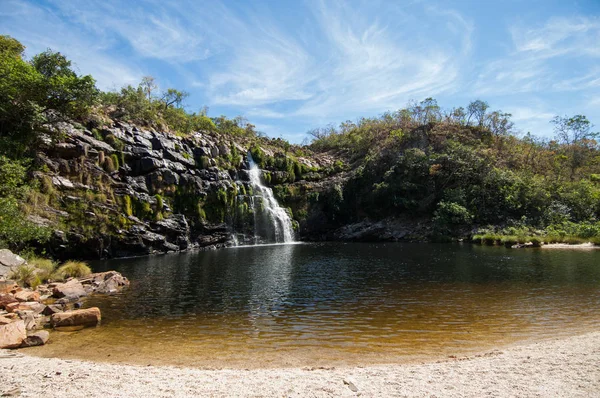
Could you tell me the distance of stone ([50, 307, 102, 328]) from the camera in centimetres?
1245

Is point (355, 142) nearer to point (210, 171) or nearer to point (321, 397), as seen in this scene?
point (210, 171)

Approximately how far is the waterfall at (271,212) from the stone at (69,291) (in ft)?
110

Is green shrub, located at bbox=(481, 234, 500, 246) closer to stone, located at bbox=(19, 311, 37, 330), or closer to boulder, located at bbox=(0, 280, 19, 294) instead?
stone, located at bbox=(19, 311, 37, 330)

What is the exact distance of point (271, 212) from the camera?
176 ft

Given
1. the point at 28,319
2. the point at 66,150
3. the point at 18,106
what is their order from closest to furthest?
the point at 28,319, the point at 18,106, the point at 66,150

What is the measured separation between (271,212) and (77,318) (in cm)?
4116

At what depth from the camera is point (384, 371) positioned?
7.76 meters

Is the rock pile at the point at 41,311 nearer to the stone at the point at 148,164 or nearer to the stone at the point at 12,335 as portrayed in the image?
the stone at the point at 12,335

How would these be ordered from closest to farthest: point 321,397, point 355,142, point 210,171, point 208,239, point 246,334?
point 321,397, point 246,334, point 208,239, point 210,171, point 355,142

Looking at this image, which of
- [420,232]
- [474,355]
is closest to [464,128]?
[420,232]

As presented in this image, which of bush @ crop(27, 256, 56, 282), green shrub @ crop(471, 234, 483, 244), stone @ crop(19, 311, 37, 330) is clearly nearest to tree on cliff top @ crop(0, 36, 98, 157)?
bush @ crop(27, 256, 56, 282)

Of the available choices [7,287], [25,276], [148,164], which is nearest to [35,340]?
[7,287]

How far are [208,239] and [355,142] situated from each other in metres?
42.4

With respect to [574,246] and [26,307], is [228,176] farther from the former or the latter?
[574,246]
